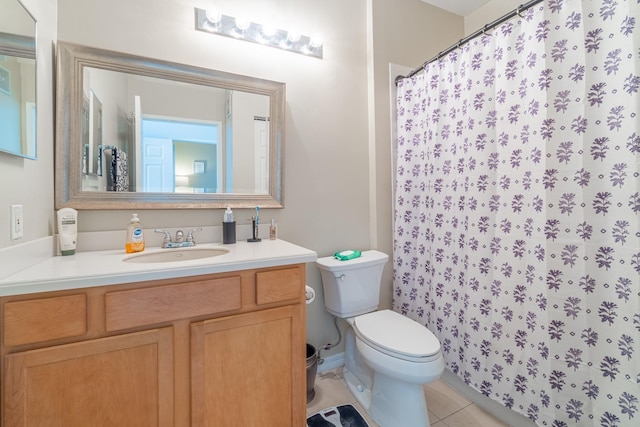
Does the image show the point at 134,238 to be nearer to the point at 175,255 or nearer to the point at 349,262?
the point at 175,255

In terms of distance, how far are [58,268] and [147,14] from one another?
1.25m

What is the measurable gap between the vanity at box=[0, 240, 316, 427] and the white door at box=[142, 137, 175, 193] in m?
0.37

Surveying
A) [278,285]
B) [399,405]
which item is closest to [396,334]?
[399,405]

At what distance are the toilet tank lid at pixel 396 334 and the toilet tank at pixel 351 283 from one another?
91 mm

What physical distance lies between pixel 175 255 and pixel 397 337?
1135mm

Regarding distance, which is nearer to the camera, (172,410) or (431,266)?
(172,410)

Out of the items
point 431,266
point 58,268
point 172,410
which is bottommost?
point 172,410

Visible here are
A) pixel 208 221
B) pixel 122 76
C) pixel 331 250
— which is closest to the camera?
pixel 122 76

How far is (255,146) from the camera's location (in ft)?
5.16

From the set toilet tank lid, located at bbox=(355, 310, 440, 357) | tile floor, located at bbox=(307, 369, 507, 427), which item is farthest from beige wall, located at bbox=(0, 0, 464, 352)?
toilet tank lid, located at bbox=(355, 310, 440, 357)

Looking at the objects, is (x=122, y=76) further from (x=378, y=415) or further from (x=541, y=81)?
(x=378, y=415)

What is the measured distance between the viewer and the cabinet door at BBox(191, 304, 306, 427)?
→ 978mm

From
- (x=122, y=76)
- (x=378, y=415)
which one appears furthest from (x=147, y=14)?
(x=378, y=415)

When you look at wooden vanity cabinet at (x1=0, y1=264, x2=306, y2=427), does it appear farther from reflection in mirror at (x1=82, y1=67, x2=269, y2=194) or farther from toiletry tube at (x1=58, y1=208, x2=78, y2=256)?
reflection in mirror at (x1=82, y1=67, x2=269, y2=194)
